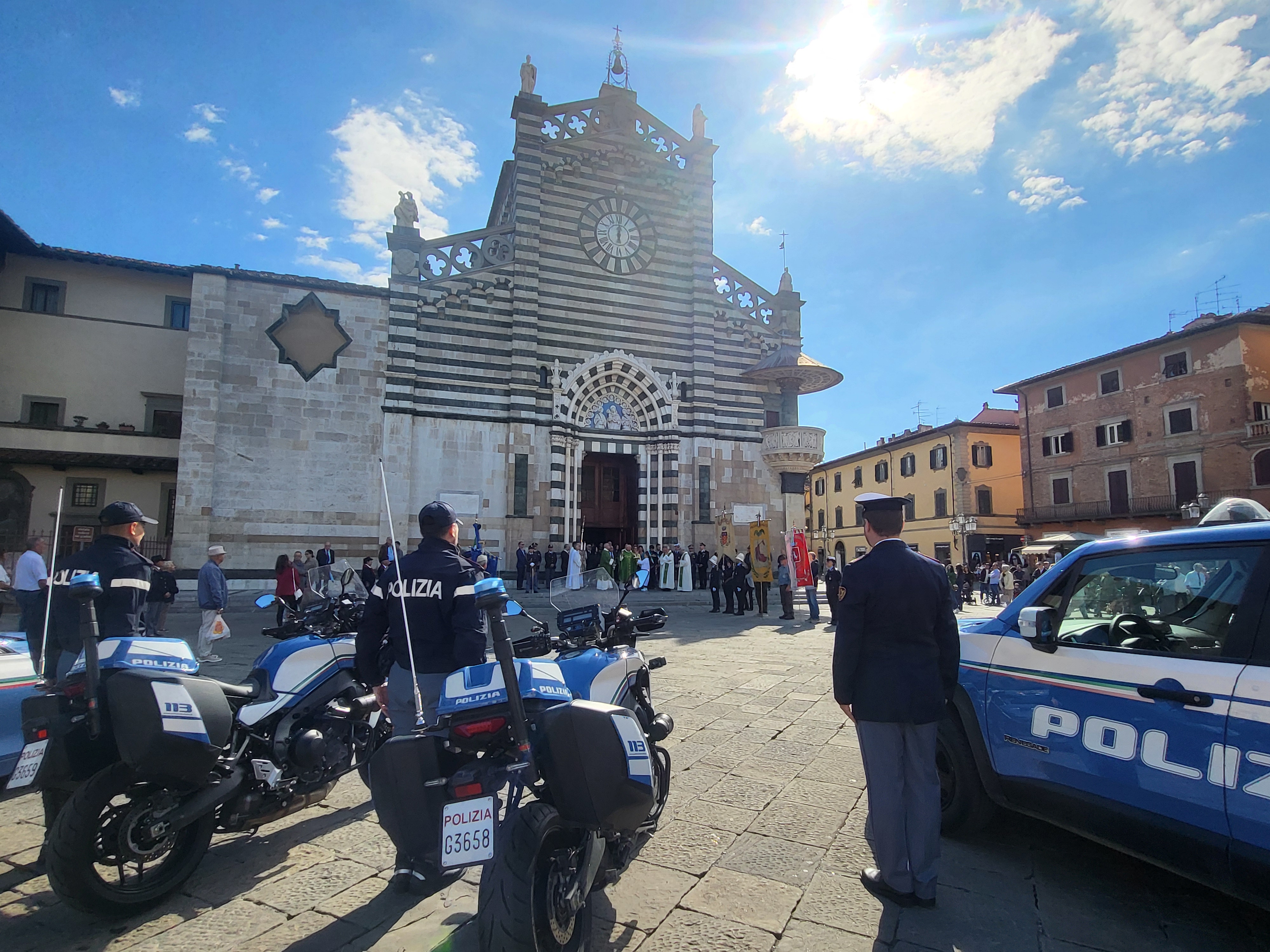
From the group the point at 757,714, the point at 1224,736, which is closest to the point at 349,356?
the point at 757,714

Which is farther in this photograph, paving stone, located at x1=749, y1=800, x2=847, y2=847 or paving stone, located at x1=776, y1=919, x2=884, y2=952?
paving stone, located at x1=749, y1=800, x2=847, y2=847

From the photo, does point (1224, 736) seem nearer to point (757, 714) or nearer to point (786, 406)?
point (757, 714)

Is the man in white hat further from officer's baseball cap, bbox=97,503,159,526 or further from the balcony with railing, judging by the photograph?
the balcony with railing

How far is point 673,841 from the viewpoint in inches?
134

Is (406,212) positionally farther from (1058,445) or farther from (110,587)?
(1058,445)

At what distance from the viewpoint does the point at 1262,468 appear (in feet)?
76.2

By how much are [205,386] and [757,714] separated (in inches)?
637

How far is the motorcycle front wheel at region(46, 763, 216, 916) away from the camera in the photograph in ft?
8.45

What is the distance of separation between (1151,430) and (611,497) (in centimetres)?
2192

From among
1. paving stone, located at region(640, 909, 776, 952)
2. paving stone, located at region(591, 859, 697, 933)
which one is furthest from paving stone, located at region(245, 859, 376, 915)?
paving stone, located at region(640, 909, 776, 952)

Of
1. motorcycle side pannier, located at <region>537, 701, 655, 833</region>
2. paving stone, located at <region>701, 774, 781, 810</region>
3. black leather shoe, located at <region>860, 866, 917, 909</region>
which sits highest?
motorcycle side pannier, located at <region>537, 701, 655, 833</region>

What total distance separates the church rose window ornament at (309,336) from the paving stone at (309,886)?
1629cm

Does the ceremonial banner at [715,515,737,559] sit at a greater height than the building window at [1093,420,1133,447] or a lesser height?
lesser

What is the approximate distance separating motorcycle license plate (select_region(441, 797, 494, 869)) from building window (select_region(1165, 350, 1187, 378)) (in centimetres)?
3209
